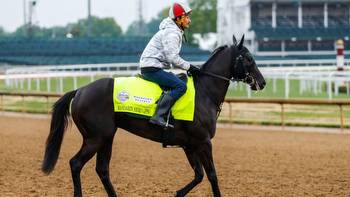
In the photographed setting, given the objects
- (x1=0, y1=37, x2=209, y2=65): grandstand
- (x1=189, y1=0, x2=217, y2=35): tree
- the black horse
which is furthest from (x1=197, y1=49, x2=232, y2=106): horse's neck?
(x1=189, y1=0, x2=217, y2=35): tree

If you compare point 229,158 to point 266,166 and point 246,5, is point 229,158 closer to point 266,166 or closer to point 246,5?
point 266,166

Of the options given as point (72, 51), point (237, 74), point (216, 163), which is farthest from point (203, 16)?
point (237, 74)

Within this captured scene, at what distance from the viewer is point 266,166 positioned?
449 inches

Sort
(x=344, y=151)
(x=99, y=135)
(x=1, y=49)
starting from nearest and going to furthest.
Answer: (x=99, y=135) < (x=344, y=151) < (x=1, y=49)

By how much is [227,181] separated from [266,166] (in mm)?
1876

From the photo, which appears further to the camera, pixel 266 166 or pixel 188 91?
pixel 266 166

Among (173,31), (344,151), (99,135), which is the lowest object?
(344,151)

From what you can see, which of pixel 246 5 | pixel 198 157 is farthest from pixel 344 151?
pixel 246 5

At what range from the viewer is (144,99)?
7910 mm

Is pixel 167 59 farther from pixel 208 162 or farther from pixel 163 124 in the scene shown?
pixel 208 162

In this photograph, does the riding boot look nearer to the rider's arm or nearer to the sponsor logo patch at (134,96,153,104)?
the sponsor logo patch at (134,96,153,104)

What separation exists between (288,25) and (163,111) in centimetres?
6443

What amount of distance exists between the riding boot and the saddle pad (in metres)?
0.07

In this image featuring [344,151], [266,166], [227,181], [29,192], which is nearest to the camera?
[29,192]
